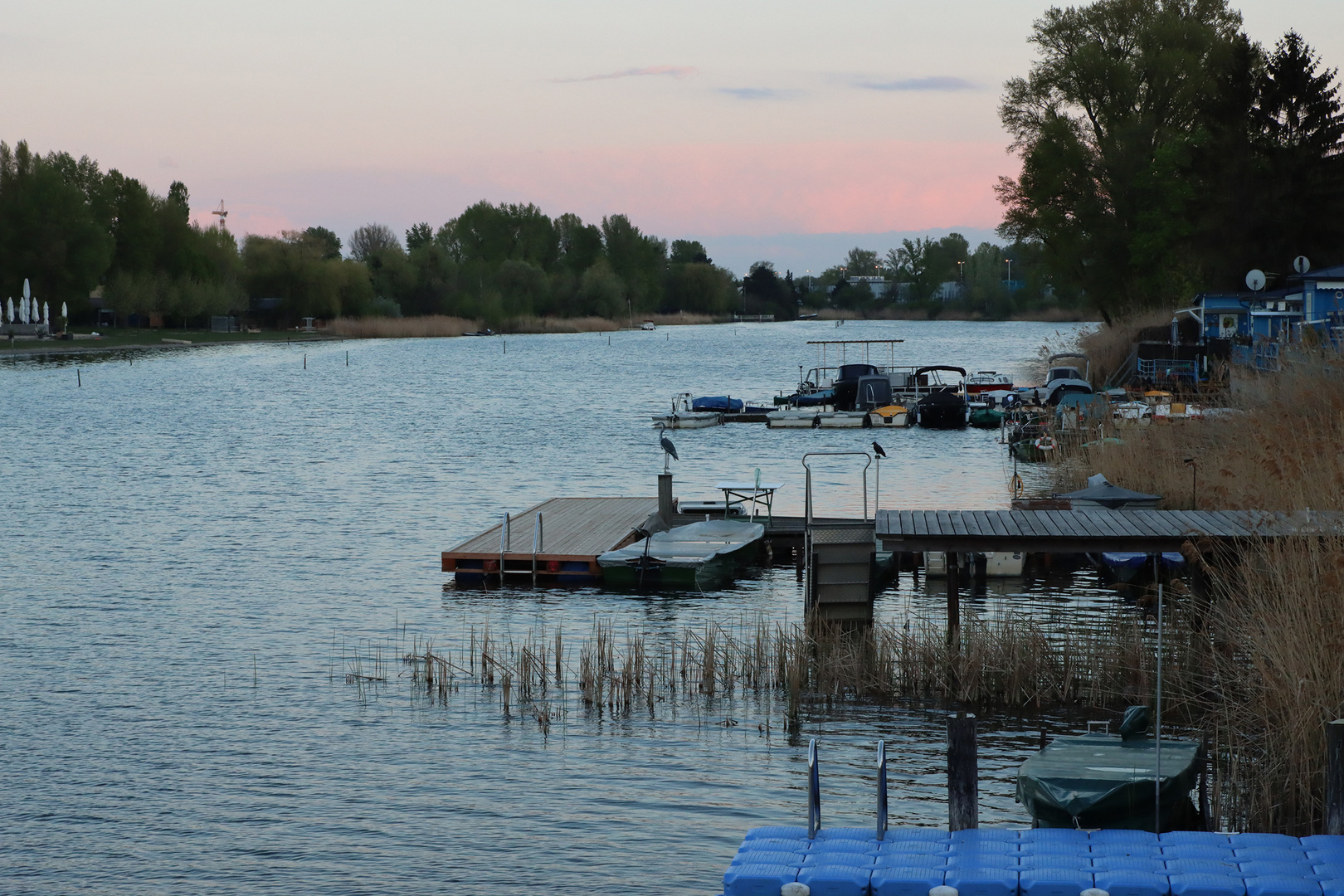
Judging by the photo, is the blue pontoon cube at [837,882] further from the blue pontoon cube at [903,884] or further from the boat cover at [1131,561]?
the boat cover at [1131,561]

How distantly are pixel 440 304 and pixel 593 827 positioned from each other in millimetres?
187983

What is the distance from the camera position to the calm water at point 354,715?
A: 12.6m

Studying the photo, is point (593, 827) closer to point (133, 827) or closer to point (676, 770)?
point (676, 770)

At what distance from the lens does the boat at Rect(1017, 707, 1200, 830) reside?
1076 cm

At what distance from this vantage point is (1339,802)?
9.52 metres

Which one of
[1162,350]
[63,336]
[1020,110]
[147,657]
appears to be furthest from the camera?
[63,336]

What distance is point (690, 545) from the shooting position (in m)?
24.5

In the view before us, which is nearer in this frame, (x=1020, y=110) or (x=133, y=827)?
(x=133, y=827)

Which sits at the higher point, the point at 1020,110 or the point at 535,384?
the point at 1020,110

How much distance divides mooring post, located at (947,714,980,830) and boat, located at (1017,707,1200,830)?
3.60 feet

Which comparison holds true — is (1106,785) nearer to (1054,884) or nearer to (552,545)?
(1054,884)

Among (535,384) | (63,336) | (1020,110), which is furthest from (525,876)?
(63,336)

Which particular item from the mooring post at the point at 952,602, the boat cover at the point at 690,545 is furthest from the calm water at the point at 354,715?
the mooring post at the point at 952,602

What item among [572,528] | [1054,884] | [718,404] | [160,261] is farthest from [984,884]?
[160,261]
